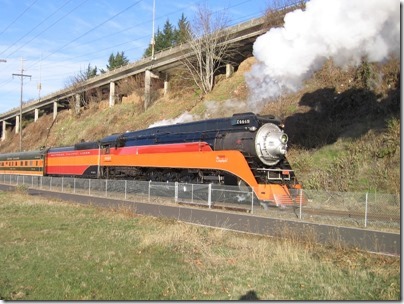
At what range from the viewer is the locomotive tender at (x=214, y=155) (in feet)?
66.0

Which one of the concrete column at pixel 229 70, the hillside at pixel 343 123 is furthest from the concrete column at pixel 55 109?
the hillside at pixel 343 123

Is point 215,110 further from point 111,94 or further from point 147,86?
point 111,94

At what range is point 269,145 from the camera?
20234 millimetres

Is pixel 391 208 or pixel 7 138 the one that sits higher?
pixel 7 138

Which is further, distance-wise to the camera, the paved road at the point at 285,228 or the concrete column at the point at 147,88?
the concrete column at the point at 147,88

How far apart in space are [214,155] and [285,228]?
9332mm

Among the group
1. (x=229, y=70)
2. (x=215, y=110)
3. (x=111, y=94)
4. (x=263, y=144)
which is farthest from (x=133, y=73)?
A: (x=263, y=144)

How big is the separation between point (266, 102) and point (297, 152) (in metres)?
4.40

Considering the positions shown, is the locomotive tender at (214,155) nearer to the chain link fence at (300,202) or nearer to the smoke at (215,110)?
the chain link fence at (300,202)

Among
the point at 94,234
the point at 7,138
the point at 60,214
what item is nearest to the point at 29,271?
the point at 94,234

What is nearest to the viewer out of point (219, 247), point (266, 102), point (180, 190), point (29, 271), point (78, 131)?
point (29, 271)

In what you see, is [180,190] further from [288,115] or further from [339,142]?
[288,115]

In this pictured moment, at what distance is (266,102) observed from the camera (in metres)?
30.6

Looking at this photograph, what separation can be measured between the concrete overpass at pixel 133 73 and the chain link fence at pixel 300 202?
692 inches
